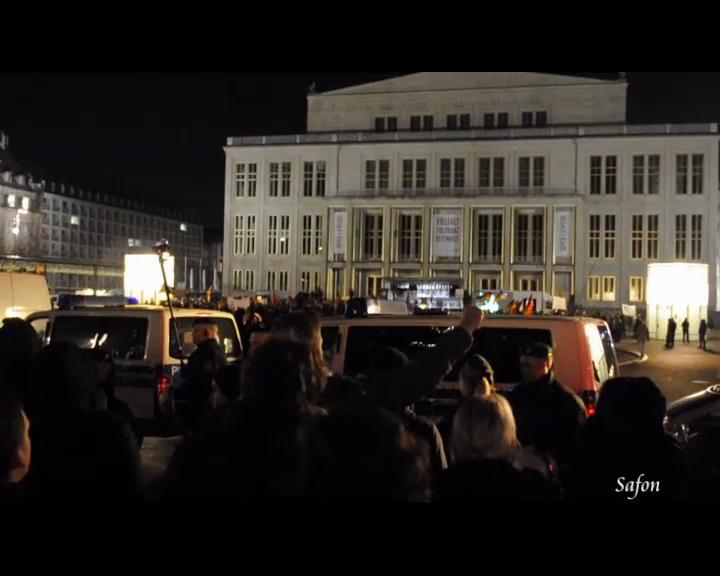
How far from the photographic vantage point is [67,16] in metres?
3.12

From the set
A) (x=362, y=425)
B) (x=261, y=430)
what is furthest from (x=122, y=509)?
(x=362, y=425)

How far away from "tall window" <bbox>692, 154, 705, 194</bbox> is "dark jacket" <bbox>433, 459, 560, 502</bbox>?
58651 mm

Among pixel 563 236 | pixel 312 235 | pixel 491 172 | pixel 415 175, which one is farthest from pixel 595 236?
pixel 312 235

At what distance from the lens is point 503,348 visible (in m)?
6.98

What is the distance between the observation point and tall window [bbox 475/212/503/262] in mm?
59500

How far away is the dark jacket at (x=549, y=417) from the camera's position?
474cm

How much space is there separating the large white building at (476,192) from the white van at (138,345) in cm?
4963

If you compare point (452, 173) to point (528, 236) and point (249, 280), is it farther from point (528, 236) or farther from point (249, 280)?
point (249, 280)

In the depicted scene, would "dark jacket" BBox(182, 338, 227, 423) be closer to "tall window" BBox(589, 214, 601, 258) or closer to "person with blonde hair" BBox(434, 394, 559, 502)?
"person with blonde hair" BBox(434, 394, 559, 502)

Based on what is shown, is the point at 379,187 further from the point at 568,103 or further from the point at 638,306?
the point at 638,306

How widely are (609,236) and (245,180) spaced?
91.7 ft

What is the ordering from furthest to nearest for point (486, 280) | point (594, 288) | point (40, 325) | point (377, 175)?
point (377, 175), point (486, 280), point (594, 288), point (40, 325)

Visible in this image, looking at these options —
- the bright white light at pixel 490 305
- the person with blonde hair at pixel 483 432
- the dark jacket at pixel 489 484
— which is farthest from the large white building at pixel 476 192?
the dark jacket at pixel 489 484

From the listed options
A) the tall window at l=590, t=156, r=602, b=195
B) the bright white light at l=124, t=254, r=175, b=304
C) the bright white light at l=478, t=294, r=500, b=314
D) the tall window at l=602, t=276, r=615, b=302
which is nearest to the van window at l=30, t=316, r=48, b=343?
the bright white light at l=478, t=294, r=500, b=314
